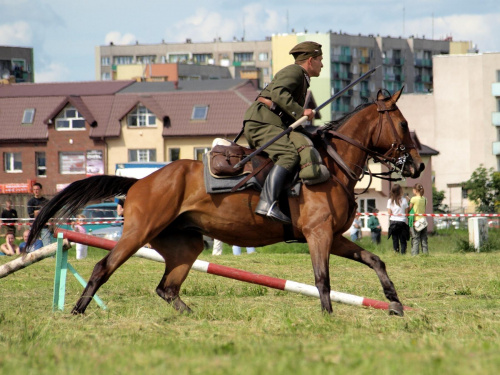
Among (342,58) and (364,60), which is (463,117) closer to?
(342,58)

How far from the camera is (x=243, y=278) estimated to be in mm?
10711

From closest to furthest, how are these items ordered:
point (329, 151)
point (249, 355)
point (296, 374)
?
1. point (296, 374)
2. point (249, 355)
3. point (329, 151)

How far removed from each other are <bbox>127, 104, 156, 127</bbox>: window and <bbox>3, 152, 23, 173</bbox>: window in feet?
31.2

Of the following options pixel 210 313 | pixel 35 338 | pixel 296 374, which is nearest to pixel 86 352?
pixel 35 338

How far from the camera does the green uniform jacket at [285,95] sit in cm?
1011

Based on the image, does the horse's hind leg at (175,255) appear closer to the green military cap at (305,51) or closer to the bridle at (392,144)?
the bridle at (392,144)

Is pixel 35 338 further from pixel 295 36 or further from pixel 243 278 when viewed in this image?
pixel 295 36

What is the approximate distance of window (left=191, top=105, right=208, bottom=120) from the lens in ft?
236

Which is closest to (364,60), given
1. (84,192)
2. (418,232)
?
(418,232)

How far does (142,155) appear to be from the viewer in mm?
71812

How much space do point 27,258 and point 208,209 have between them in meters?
2.19

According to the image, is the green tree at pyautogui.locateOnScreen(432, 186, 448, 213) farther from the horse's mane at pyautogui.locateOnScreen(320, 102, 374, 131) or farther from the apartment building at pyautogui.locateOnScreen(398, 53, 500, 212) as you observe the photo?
the horse's mane at pyautogui.locateOnScreen(320, 102, 374, 131)

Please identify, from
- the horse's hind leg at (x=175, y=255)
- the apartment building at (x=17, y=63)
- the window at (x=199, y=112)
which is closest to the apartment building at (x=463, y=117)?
the window at (x=199, y=112)

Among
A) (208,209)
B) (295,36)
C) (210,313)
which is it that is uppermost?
(295,36)
